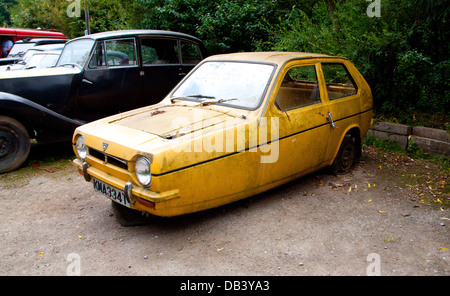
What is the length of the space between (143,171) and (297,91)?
2.42 meters

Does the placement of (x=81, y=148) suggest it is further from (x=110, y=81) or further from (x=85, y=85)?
(x=110, y=81)

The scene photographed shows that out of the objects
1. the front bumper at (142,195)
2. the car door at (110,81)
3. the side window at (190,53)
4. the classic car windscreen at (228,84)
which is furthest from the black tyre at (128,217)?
the side window at (190,53)

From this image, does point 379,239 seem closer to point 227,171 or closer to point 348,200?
point 348,200

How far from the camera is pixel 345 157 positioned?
509 cm

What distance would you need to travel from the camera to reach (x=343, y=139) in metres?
4.89

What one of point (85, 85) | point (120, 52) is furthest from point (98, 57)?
point (85, 85)

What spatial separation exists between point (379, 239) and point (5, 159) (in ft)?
16.4

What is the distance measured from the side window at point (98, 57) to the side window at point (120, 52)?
0.07 m

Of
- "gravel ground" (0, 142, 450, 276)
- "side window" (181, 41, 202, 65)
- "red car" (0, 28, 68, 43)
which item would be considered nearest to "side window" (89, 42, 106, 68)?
"side window" (181, 41, 202, 65)

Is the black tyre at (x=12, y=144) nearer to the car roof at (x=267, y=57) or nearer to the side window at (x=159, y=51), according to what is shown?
the side window at (x=159, y=51)

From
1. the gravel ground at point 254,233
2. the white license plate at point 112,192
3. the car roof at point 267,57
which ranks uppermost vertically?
the car roof at point 267,57

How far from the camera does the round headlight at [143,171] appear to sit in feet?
10.0

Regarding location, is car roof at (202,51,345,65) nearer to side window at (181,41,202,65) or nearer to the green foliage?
the green foliage
